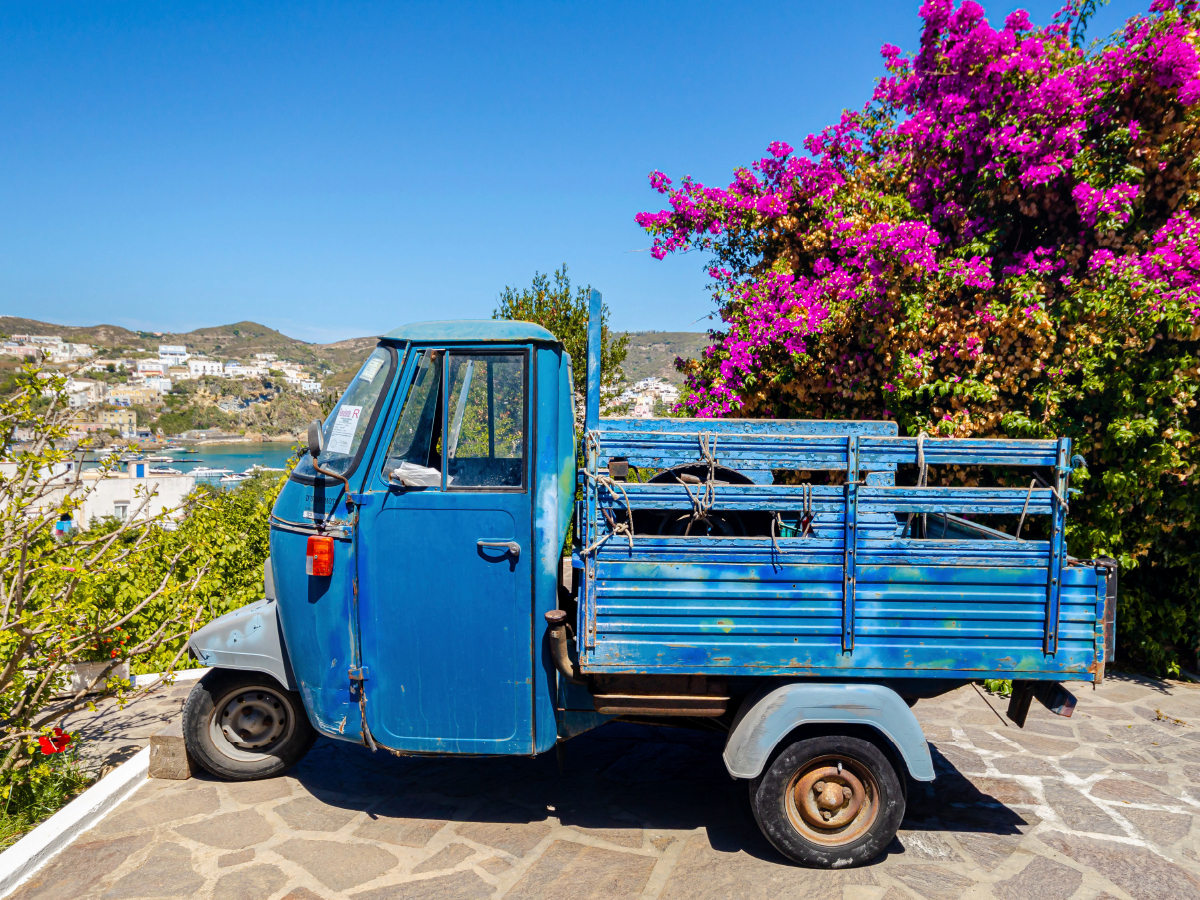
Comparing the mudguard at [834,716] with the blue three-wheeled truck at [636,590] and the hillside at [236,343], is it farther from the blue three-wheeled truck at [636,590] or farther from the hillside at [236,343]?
the hillside at [236,343]

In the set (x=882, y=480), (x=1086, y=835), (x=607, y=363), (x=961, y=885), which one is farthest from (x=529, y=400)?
(x=607, y=363)

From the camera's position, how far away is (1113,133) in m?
6.07

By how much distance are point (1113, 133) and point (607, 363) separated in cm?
1124

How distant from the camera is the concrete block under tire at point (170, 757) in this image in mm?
4043

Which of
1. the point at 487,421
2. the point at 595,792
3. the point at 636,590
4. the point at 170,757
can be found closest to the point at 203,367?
the point at 170,757

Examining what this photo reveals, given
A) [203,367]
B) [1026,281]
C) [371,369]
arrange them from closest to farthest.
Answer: [371,369] → [1026,281] → [203,367]

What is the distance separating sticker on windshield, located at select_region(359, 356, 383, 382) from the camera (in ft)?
11.6

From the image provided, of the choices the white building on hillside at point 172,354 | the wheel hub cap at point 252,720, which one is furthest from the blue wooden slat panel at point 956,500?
the white building on hillside at point 172,354

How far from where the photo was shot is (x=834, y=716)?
10.5ft

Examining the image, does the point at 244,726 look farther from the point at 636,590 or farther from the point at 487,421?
the point at 636,590

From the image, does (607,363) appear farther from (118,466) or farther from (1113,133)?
(118,466)

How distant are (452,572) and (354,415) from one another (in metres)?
0.92

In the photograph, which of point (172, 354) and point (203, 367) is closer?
point (172, 354)

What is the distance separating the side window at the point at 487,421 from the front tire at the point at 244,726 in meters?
1.82
